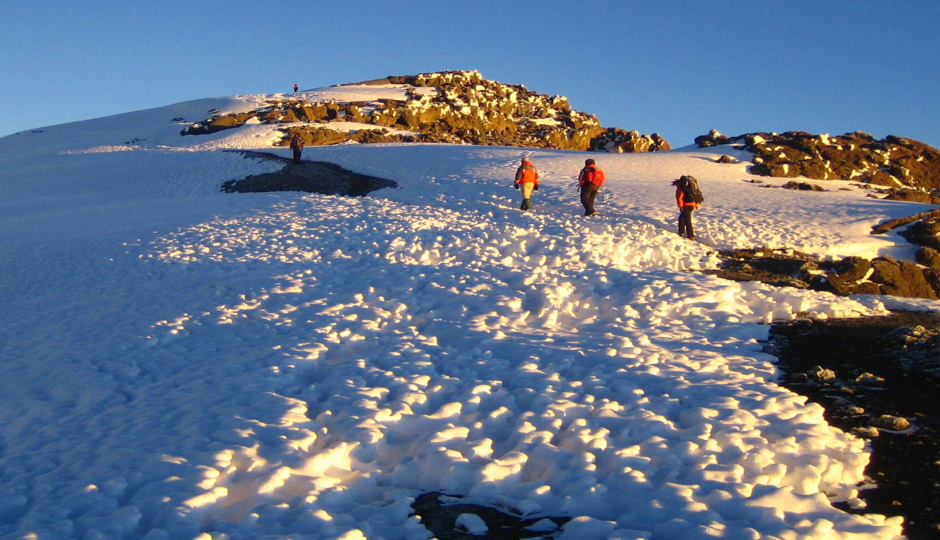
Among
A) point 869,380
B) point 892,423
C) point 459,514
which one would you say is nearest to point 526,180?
point 869,380

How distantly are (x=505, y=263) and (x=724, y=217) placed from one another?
32.5ft

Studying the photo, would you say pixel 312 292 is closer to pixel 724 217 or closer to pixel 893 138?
pixel 724 217

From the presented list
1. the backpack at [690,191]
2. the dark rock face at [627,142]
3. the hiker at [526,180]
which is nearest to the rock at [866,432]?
the backpack at [690,191]

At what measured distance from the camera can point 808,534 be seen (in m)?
5.64

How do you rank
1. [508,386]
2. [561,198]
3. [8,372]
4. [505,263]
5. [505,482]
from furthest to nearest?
[561,198] → [505,263] → [8,372] → [508,386] → [505,482]

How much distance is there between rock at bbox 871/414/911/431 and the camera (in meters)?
7.82

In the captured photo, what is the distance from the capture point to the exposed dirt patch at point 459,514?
6043mm

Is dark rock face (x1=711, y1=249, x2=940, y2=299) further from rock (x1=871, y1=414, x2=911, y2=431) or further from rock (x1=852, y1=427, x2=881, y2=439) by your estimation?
rock (x1=852, y1=427, x2=881, y2=439)

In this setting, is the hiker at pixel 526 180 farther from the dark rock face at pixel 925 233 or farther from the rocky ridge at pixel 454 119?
the rocky ridge at pixel 454 119

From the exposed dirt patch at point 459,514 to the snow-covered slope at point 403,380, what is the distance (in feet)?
0.51

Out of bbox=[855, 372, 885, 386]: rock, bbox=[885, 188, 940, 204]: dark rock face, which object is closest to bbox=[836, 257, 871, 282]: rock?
bbox=[855, 372, 885, 386]: rock

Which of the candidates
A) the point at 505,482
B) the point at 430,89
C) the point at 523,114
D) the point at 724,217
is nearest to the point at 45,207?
the point at 724,217

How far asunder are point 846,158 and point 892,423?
27820 millimetres

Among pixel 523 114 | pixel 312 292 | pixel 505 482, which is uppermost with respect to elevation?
pixel 523 114
